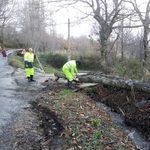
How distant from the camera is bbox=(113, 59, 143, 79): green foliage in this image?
19248mm

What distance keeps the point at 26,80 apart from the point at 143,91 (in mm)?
8155

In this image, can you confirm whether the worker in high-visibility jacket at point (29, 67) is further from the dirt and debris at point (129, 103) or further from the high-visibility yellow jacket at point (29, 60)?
the dirt and debris at point (129, 103)

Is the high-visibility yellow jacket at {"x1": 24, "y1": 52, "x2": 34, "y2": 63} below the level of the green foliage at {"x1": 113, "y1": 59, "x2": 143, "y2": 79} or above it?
above

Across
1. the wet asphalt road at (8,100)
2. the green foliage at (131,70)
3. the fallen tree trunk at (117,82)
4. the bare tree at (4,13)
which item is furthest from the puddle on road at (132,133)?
the bare tree at (4,13)

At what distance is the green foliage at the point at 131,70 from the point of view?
19.2 meters

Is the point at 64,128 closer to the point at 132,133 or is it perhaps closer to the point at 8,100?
the point at 132,133

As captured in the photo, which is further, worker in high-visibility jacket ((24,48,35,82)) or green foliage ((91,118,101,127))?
worker in high-visibility jacket ((24,48,35,82))

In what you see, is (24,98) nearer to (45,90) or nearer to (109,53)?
(45,90)

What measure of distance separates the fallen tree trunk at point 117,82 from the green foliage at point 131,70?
145 inches

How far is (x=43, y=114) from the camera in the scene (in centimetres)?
1173

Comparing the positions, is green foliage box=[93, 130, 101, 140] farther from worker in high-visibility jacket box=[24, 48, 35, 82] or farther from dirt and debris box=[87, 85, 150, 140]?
worker in high-visibility jacket box=[24, 48, 35, 82]

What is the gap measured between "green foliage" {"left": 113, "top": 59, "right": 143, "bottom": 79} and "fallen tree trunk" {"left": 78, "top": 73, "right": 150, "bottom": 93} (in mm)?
3675

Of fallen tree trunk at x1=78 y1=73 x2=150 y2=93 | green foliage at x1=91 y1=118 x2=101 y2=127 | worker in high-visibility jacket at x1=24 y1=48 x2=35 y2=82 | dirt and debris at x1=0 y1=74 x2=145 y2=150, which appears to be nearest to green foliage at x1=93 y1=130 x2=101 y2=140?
dirt and debris at x1=0 y1=74 x2=145 y2=150

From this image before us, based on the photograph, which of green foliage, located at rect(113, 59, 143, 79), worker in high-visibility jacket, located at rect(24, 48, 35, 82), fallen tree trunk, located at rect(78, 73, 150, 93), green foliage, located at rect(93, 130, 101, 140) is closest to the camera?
green foliage, located at rect(93, 130, 101, 140)
